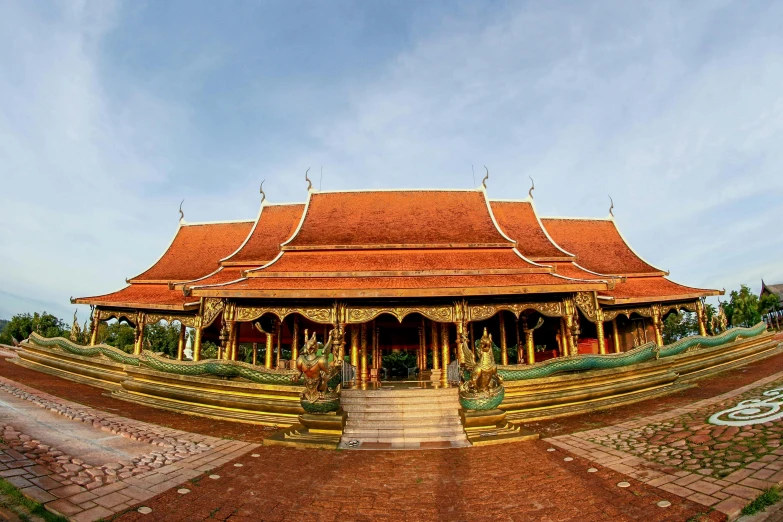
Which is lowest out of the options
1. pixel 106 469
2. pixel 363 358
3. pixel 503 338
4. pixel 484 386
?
pixel 106 469

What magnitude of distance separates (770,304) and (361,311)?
41401mm

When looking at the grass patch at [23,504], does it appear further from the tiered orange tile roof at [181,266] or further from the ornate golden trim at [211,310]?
the tiered orange tile roof at [181,266]

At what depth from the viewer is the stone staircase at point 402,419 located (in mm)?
7824

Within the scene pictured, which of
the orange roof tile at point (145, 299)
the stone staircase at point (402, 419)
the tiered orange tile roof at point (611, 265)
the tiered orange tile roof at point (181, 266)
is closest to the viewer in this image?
the stone staircase at point (402, 419)

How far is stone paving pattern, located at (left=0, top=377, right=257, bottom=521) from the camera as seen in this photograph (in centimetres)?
438

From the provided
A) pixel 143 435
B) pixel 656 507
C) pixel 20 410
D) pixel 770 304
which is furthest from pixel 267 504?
pixel 770 304

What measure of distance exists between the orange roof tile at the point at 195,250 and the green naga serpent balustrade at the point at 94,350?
11.7ft

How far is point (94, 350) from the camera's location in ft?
43.8

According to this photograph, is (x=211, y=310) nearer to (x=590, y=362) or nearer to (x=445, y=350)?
(x=445, y=350)

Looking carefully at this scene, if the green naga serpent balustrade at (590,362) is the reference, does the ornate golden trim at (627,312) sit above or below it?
above

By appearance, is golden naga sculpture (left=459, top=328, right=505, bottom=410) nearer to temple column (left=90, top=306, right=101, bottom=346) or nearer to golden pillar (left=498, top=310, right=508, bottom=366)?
golden pillar (left=498, top=310, right=508, bottom=366)

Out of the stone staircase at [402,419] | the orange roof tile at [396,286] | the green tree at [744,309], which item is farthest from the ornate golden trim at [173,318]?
the green tree at [744,309]

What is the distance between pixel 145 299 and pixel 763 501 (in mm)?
18131

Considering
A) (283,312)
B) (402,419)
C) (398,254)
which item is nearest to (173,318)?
(283,312)
